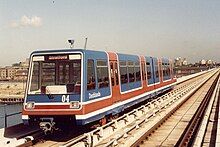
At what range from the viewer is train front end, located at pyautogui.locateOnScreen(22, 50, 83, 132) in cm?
1361

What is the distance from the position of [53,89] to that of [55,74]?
81 centimetres

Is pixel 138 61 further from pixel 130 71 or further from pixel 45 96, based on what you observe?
pixel 45 96

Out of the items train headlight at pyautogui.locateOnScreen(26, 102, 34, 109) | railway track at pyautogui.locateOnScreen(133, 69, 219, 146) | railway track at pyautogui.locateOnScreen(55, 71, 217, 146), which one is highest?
train headlight at pyautogui.locateOnScreen(26, 102, 34, 109)

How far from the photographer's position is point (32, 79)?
14.5 meters

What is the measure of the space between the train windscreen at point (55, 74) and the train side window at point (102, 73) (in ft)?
4.56

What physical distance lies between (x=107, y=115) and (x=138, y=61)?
7728 millimetres

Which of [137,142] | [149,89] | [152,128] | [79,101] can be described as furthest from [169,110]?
[79,101]

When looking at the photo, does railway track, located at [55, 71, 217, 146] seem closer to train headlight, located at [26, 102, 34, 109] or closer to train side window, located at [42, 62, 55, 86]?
train headlight, located at [26, 102, 34, 109]

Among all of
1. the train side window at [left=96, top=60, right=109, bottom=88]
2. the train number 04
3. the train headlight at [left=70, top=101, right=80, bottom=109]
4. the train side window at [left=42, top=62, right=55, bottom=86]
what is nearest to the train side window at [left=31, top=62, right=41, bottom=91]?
the train side window at [left=42, top=62, right=55, bottom=86]

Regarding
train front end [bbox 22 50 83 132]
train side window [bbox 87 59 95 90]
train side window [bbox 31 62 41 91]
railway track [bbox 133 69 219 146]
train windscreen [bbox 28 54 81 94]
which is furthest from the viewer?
railway track [bbox 133 69 219 146]

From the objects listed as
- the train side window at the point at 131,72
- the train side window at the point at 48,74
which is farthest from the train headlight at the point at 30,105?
the train side window at the point at 131,72

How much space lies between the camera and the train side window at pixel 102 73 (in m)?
15.5

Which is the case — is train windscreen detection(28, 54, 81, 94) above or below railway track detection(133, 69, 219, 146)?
above

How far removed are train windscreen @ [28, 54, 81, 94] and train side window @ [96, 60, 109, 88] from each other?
4.56 feet
